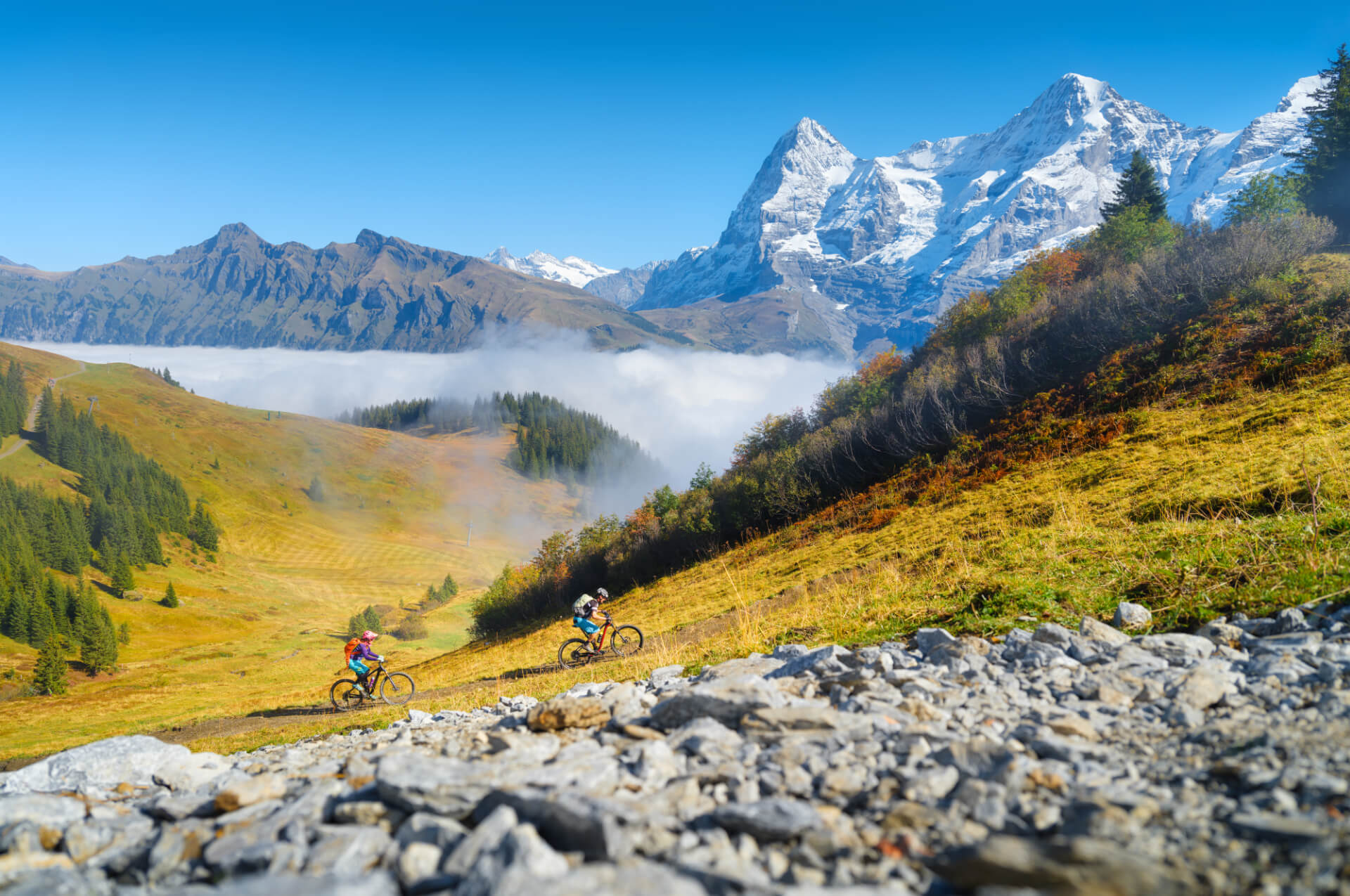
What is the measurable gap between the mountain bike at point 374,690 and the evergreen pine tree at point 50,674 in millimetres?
61994

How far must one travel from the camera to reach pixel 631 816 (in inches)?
127

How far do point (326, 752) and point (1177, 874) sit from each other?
1008 centimetres

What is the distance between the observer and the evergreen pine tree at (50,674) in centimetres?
5975

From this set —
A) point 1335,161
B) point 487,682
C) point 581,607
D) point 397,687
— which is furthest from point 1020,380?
point 1335,161

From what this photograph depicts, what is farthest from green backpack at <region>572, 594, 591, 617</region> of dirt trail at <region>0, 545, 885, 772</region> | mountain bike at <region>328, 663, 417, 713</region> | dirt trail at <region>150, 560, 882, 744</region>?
mountain bike at <region>328, 663, 417, 713</region>

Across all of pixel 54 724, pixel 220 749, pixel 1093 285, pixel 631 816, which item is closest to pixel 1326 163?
pixel 1093 285

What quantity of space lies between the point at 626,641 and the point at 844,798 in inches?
715

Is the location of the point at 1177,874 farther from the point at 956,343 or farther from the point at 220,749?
the point at 956,343

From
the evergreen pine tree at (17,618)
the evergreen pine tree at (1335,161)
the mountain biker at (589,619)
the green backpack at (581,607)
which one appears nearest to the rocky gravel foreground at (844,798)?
the green backpack at (581,607)

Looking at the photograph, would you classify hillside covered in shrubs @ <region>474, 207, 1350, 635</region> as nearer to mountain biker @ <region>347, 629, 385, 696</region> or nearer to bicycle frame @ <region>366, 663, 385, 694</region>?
bicycle frame @ <region>366, 663, 385, 694</region>

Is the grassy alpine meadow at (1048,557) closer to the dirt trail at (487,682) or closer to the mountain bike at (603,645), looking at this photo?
the dirt trail at (487,682)

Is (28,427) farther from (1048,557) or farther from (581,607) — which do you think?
(1048,557)

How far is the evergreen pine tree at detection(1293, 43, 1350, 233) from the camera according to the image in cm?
5322

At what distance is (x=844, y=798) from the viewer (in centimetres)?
358
